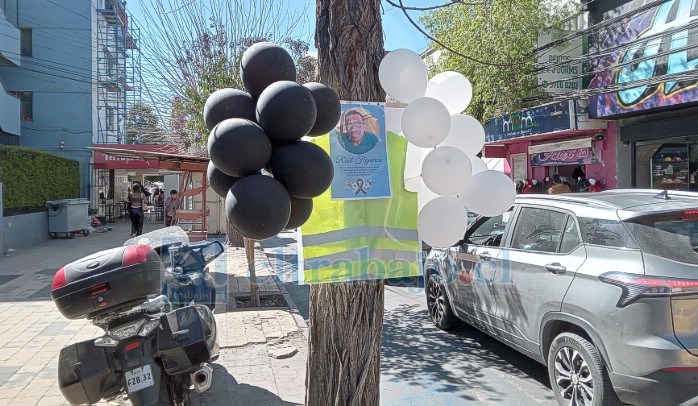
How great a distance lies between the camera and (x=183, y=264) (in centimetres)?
573

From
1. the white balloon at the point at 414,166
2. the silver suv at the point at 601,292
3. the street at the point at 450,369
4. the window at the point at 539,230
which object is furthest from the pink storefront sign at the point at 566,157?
the white balloon at the point at 414,166

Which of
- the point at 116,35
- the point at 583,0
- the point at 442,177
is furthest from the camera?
the point at 116,35

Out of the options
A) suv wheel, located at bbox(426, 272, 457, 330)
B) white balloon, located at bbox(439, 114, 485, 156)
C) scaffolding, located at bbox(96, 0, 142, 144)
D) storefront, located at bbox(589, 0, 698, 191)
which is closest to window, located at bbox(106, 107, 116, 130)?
scaffolding, located at bbox(96, 0, 142, 144)

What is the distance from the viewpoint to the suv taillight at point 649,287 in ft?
11.4

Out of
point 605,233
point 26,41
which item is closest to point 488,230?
point 605,233

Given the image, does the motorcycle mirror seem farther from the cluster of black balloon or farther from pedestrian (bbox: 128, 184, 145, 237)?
pedestrian (bbox: 128, 184, 145, 237)

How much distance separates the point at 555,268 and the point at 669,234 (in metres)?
0.86

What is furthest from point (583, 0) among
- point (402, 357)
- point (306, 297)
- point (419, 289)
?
point (402, 357)

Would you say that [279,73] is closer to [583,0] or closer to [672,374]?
[672,374]

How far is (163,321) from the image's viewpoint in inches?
140

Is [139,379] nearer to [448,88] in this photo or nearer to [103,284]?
[103,284]

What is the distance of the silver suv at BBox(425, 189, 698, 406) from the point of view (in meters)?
3.49

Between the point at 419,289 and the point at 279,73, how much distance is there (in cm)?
744

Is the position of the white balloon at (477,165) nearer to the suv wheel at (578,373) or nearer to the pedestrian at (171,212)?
the suv wheel at (578,373)
